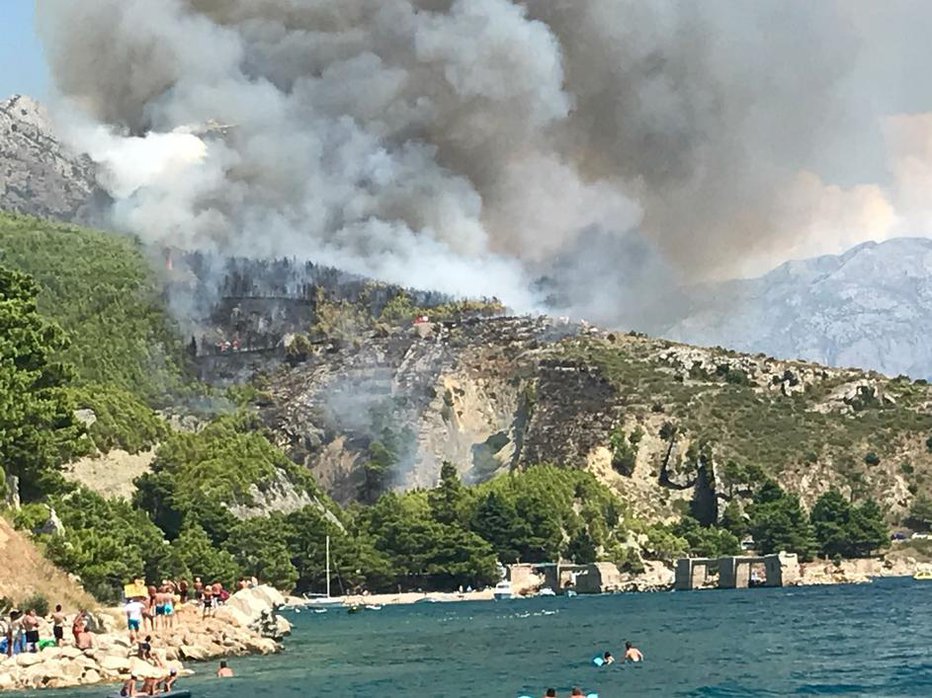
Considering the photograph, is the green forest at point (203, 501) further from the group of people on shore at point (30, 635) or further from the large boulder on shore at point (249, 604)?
the group of people on shore at point (30, 635)

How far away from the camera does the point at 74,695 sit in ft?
149

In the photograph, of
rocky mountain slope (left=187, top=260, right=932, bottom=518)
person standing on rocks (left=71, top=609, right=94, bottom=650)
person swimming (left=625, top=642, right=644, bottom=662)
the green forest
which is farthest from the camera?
rocky mountain slope (left=187, top=260, right=932, bottom=518)

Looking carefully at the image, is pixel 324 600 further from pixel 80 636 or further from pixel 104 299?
pixel 104 299

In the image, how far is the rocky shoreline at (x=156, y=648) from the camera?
48219 mm

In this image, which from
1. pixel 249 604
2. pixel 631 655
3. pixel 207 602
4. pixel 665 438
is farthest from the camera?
pixel 665 438

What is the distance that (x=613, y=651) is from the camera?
66312mm

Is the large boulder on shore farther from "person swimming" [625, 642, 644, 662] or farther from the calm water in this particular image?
"person swimming" [625, 642, 644, 662]

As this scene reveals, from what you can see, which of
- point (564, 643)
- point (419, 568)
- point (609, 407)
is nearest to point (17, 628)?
point (564, 643)

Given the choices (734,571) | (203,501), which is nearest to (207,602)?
(203,501)

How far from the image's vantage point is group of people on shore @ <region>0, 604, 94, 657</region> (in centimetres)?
5016

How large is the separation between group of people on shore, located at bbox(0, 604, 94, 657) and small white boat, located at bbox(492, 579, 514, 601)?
8327 cm

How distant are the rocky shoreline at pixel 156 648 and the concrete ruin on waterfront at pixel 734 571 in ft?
246

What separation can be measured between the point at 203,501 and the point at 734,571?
2016 inches

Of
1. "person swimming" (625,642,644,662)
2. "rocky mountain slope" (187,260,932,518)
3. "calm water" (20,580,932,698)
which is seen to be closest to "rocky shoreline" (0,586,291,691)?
"calm water" (20,580,932,698)
